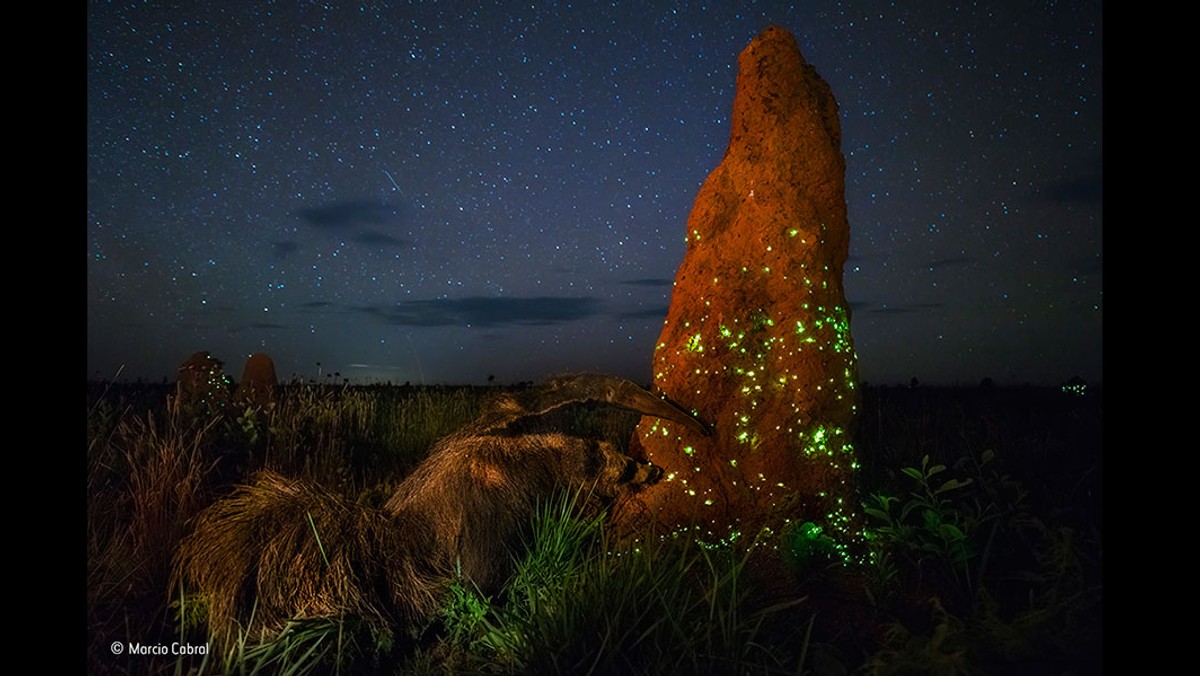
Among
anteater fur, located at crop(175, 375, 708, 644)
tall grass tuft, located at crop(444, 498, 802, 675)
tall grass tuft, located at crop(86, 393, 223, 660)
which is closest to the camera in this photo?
tall grass tuft, located at crop(444, 498, 802, 675)

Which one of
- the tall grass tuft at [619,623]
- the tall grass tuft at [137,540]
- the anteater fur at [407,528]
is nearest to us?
the tall grass tuft at [619,623]

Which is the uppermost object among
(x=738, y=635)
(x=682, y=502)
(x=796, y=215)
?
(x=796, y=215)

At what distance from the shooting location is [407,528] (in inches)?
185

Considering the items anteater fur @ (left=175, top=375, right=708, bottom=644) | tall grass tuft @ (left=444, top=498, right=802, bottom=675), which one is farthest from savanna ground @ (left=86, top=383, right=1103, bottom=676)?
anteater fur @ (left=175, top=375, right=708, bottom=644)

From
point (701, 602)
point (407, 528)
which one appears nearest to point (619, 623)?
point (701, 602)

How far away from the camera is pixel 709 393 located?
5484 millimetres

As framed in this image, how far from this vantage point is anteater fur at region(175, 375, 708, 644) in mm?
4348

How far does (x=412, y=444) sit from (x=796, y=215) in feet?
18.7

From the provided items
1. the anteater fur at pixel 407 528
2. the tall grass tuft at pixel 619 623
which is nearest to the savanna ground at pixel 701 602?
the tall grass tuft at pixel 619 623

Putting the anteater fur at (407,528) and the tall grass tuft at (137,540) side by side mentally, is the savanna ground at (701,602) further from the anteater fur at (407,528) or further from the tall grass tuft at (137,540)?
the anteater fur at (407,528)

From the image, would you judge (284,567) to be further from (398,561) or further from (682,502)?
(682,502)

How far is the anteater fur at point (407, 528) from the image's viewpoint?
4.35m

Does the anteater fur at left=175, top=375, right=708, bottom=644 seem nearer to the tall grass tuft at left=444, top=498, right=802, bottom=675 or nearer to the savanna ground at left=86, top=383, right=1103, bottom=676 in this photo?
the savanna ground at left=86, top=383, right=1103, bottom=676

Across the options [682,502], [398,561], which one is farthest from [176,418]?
[682,502]
